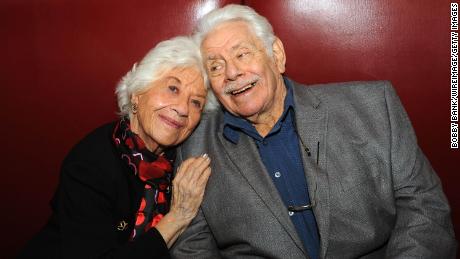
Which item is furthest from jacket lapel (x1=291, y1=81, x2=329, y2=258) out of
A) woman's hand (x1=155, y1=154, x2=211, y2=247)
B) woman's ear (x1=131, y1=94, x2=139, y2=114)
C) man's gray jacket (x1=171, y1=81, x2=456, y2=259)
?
woman's ear (x1=131, y1=94, x2=139, y2=114)

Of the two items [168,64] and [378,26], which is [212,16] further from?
[378,26]

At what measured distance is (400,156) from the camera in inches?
55.4

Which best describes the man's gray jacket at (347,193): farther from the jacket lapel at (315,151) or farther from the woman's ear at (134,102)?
the woman's ear at (134,102)

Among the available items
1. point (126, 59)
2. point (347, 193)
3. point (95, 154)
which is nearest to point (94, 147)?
point (95, 154)

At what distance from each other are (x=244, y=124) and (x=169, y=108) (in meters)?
→ 0.33

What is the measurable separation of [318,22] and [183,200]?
1.05 meters

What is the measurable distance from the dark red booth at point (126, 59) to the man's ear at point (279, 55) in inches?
5.7

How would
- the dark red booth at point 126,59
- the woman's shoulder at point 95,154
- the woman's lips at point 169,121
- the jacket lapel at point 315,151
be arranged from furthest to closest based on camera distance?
the dark red booth at point 126,59
the woman's lips at point 169,121
the woman's shoulder at point 95,154
the jacket lapel at point 315,151

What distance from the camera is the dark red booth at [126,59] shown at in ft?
5.76

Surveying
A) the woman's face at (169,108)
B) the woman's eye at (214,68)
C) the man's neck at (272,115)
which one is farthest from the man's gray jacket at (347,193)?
the woman's eye at (214,68)

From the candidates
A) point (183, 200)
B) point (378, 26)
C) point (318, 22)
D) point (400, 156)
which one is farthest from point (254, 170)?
point (378, 26)

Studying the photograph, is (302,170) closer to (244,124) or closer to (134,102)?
(244,124)

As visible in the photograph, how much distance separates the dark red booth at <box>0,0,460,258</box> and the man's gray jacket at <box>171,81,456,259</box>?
360mm

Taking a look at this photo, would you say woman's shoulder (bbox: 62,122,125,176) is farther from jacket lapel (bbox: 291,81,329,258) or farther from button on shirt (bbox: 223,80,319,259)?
jacket lapel (bbox: 291,81,329,258)
